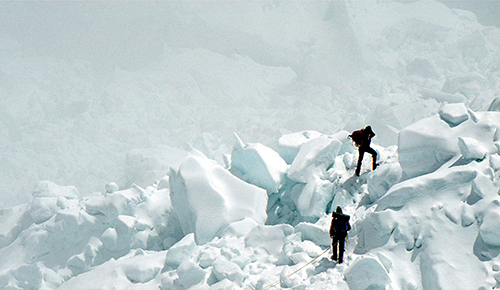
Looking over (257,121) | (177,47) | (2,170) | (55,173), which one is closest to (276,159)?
(257,121)

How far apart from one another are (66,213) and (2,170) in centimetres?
1329

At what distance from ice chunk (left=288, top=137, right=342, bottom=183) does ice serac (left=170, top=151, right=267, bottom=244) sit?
2.87ft

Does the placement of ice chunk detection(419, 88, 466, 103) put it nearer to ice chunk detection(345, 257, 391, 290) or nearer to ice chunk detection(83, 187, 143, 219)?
ice chunk detection(83, 187, 143, 219)

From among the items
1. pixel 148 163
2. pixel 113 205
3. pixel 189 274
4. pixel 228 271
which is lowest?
pixel 148 163

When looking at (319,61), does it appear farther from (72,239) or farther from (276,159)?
(72,239)

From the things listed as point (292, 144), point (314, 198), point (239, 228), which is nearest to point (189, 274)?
point (239, 228)

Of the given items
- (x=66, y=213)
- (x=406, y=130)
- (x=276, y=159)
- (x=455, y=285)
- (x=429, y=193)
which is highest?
(x=406, y=130)

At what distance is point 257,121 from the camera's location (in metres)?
21.4

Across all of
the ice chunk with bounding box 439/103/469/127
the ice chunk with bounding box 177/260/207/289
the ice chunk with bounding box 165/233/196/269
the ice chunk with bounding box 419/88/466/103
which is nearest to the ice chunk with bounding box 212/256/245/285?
the ice chunk with bounding box 177/260/207/289

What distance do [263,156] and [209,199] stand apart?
181cm

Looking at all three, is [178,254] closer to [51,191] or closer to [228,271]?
[228,271]

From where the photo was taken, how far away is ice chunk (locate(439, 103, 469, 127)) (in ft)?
17.3

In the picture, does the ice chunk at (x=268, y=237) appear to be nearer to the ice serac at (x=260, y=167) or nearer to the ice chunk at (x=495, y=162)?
the ice serac at (x=260, y=167)

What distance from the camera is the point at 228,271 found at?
4.43 m
